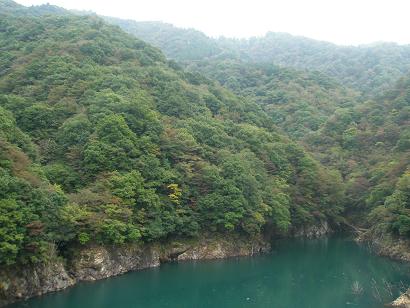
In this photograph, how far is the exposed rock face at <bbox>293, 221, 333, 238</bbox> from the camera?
5672cm

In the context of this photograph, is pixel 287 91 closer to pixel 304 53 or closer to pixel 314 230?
pixel 314 230

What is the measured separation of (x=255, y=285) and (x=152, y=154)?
14665mm

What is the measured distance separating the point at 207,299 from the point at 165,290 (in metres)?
3.18

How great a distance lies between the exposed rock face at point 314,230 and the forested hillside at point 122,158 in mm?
1134

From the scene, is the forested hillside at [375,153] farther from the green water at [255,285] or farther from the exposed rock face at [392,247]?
the green water at [255,285]

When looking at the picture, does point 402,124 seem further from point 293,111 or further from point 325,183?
point 293,111

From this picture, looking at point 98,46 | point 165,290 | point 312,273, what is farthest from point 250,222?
point 98,46

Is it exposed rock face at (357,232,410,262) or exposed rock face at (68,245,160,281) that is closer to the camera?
exposed rock face at (68,245,160,281)

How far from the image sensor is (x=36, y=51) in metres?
56.0

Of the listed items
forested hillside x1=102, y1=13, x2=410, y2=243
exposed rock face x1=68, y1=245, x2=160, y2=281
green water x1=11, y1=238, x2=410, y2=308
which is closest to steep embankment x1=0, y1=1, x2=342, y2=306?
exposed rock face x1=68, y1=245, x2=160, y2=281

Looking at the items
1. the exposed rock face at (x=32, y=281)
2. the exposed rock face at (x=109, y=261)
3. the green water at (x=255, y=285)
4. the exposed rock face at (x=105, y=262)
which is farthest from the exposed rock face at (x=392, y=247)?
the exposed rock face at (x=32, y=281)

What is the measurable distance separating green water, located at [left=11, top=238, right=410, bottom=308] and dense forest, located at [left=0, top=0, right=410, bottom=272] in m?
3.02

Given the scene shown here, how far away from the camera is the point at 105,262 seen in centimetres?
3425

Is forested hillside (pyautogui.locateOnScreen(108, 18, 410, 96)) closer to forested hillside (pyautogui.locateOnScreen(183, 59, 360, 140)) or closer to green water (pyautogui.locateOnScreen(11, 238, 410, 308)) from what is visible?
forested hillside (pyautogui.locateOnScreen(183, 59, 360, 140))
